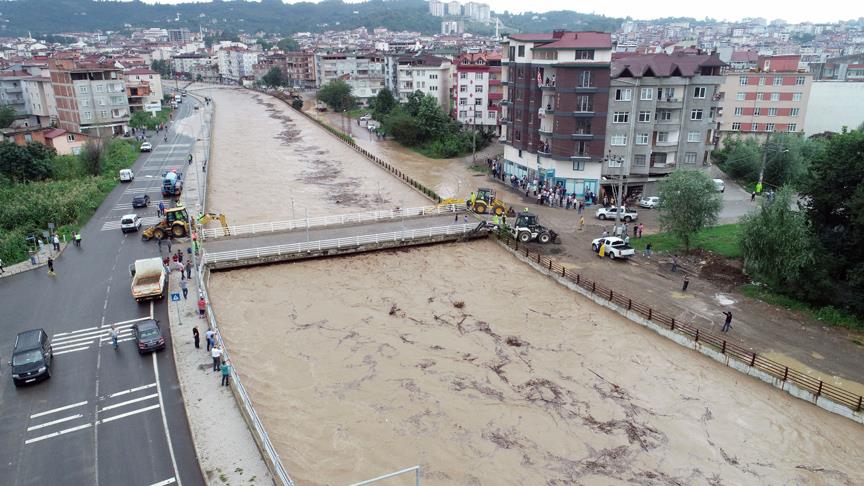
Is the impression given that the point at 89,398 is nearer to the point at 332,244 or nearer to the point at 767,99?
the point at 332,244

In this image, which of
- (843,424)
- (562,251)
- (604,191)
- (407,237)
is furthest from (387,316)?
(604,191)

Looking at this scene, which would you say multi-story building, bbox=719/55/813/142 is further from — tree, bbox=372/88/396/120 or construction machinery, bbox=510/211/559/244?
tree, bbox=372/88/396/120

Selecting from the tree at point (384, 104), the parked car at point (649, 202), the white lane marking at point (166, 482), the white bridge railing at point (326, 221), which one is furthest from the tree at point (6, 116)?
the white lane marking at point (166, 482)

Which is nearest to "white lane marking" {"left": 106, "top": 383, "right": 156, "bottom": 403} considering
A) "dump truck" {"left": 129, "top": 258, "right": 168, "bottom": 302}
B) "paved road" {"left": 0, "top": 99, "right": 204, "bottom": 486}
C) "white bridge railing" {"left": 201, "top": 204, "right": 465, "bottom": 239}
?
"paved road" {"left": 0, "top": 99, "right": 204, "bottom": 486}

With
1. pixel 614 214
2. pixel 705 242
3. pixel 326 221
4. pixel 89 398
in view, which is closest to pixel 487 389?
pixel 89 398

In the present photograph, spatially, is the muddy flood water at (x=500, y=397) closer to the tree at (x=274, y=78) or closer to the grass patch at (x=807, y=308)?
the grass patch at (x=807, y=308)

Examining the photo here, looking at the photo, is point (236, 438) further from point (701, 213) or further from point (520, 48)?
point (520, 48)
